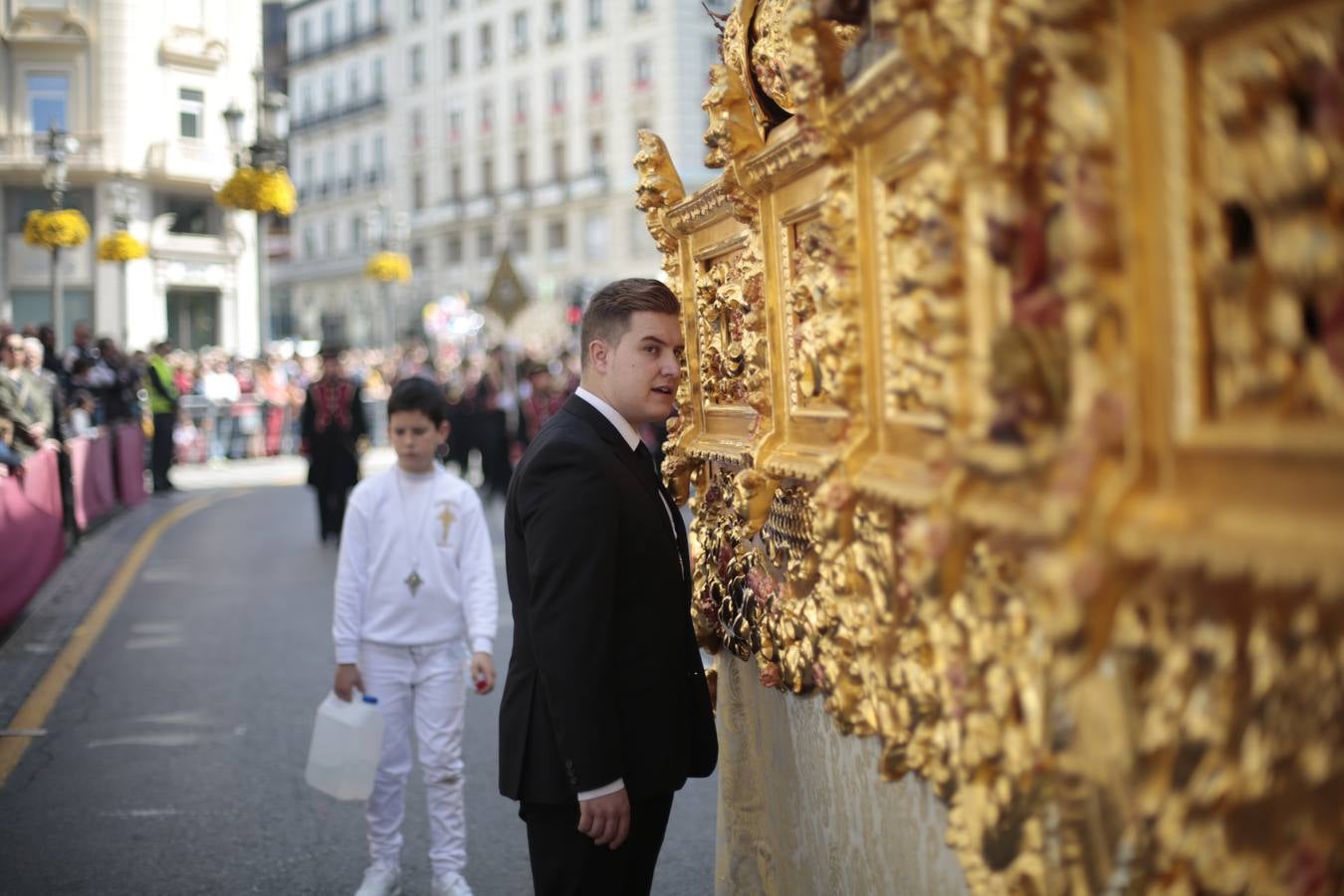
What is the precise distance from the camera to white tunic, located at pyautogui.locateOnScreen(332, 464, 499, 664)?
5.27 metres

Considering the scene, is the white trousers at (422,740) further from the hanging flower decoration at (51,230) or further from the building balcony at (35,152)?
the building balcony at (35,152)

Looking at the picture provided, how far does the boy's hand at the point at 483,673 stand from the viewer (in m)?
4.93

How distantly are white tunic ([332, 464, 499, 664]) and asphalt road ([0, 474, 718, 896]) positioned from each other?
85 cm

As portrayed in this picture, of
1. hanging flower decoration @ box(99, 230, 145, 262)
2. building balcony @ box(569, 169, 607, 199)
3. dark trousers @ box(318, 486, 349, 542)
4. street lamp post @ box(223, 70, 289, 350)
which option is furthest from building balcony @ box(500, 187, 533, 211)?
dark trousers @ box(318, 486, 349, 542)

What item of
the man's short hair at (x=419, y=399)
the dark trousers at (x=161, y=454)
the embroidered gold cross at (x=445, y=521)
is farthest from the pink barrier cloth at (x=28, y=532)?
the dark trousers at (x=161, y=454)

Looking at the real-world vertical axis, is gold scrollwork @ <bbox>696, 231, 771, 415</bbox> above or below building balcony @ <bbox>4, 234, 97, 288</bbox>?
below

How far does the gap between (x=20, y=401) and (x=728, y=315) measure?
11053 mm

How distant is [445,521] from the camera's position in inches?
215

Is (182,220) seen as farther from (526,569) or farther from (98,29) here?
(526,569)

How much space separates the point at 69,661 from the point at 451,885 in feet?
17.1

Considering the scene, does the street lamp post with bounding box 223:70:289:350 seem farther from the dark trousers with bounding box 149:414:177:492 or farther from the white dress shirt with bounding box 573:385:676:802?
the white dress shirt with bounding box 573:385:676:802

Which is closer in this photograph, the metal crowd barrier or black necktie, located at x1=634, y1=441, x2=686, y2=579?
black necktie, located at x1=634, y1=441, x2=686, y2=579

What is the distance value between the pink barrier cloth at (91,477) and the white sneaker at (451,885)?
1031 centimetres

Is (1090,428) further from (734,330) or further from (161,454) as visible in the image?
(161,454)
